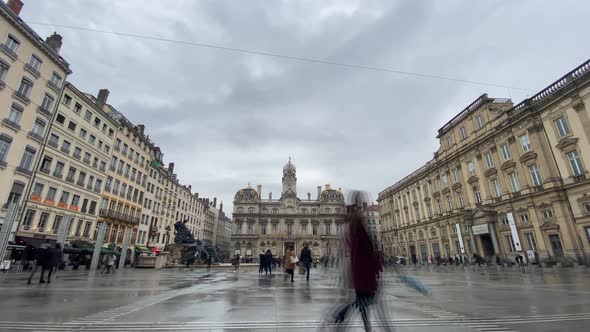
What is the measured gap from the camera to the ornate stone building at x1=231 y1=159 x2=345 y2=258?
7561cm

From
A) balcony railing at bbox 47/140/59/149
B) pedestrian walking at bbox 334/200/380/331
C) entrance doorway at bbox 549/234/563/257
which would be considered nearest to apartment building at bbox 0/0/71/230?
balcony railing at bbox 47/140/59/149

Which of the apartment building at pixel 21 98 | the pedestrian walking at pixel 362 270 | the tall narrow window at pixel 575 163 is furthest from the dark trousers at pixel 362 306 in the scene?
the apartment building at pixel 21 98

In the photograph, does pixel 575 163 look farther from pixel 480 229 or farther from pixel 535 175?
pixel 480 229

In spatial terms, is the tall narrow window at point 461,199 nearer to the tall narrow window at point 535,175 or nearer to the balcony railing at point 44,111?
the tall narrow window at point 535,175

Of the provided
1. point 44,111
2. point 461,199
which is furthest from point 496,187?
point 44,111

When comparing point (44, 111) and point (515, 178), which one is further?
point (515, 178)

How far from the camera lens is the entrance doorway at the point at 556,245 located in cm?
2453

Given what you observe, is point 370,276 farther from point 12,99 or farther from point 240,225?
point 240,225

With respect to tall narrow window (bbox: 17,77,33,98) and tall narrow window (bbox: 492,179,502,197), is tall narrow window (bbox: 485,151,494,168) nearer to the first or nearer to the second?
tall narrow window (bbox: 492,179,502,197)

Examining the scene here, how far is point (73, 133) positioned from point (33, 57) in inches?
349

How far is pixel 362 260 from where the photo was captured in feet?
12.2

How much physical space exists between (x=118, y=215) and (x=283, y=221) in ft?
150

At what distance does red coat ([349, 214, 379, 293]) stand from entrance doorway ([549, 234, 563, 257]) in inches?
1249

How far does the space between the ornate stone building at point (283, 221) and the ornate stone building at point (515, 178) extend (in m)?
35.0
